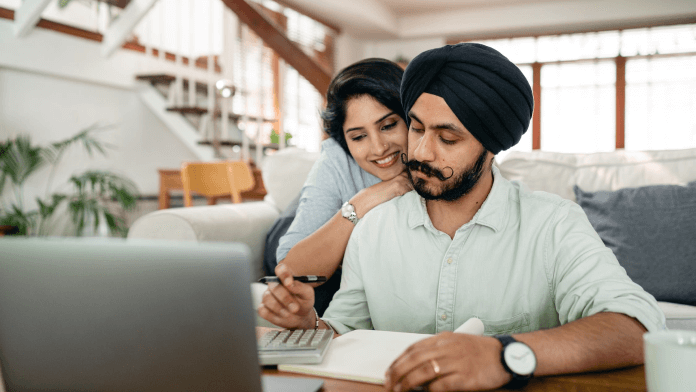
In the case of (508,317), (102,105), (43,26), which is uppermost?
(43,26)

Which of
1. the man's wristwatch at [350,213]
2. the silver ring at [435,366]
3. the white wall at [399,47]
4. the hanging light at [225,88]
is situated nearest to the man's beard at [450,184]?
the man's wristwatch at [350,213]

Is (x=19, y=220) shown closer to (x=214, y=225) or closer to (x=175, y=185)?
(x=175, y=185)

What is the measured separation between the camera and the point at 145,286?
49 centimetres

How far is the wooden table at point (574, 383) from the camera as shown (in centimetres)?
67

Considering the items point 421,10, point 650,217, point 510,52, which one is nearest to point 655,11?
point 510,52

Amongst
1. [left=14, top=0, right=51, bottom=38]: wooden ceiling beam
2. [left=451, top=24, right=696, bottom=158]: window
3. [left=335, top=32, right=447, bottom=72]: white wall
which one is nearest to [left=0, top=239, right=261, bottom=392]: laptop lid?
[left=14, top=0, right=51, bottom=38]: wooden ceiling beam

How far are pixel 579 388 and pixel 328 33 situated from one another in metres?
6.88

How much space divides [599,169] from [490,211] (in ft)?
4.18

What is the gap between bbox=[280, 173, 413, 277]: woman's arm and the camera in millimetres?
1395

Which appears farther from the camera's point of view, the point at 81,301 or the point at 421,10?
the point at 421,10

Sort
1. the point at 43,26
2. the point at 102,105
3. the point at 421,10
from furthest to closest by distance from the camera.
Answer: the point at 421,10 < the point at 102,105 < the point at 43,26

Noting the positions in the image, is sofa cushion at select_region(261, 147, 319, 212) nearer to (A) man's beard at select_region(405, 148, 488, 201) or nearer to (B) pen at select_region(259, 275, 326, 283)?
(A) man's beard at select_region(405, 148, 488, 201)

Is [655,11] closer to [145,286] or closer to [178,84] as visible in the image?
[178,84]

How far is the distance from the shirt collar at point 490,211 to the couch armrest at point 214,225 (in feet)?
2.76
